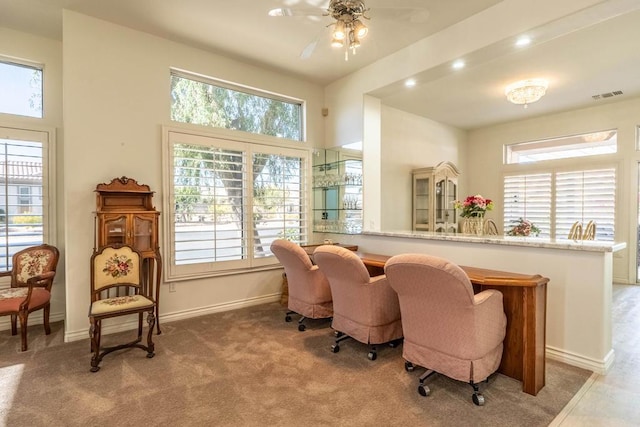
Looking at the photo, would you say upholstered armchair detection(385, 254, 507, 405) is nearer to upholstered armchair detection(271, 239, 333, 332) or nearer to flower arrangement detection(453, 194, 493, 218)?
upholstered armchair detection(271, 239, 333, 332)

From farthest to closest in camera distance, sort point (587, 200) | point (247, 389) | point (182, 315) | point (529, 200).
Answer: point (529, 200) → point (587, 200) → point (182, 315) → point (247, 389)

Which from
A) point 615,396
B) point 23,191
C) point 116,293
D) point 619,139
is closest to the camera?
point 615,396

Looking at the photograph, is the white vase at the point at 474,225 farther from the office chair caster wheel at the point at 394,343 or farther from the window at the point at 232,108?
the window at the point at 232,108

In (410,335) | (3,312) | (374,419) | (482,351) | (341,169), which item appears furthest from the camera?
(341,169)

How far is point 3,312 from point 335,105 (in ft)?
14.9

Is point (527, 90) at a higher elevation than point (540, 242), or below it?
higher

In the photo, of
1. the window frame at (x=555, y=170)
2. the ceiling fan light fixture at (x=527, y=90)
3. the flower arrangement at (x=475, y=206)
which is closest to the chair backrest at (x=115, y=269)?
the flower arrangement at (x=475, y=206)

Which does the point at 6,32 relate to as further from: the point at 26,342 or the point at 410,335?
the point at 410,335

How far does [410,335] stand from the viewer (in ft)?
8.25

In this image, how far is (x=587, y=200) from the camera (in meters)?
5.87

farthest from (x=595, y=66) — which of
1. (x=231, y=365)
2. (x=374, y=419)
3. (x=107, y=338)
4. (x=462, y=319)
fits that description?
(x=107, y=338)

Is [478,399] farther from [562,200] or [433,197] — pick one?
[562,200]

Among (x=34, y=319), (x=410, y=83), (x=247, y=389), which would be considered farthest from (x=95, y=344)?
(x=410, y=83)

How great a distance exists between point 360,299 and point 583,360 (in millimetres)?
1878
